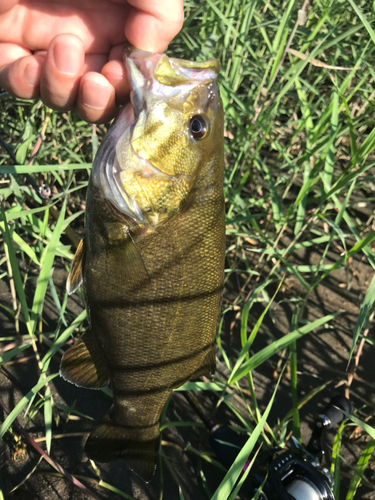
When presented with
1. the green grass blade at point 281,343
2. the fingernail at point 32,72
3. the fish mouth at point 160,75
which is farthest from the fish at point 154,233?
the fingernail at point 32,72

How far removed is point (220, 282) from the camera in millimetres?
1495

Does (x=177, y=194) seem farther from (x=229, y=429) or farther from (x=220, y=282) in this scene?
(x=229, y=429)

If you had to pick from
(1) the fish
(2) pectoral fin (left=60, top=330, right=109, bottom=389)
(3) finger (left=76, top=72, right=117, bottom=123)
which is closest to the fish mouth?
(1) the fish

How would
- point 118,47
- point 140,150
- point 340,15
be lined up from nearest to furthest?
point 140,150 < point 118,47 < point 340,15

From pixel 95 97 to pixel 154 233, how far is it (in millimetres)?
529

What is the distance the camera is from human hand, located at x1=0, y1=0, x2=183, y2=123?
4.50ft

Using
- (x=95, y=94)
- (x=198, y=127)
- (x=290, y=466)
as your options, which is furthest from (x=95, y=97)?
(x=290, y=466)

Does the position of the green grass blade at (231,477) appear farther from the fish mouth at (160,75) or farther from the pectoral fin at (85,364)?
the fish mouth at (160,75)

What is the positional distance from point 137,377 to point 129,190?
72cm

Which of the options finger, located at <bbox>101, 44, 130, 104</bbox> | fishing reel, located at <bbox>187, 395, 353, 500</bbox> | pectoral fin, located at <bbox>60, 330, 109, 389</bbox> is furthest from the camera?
fishing reel, located at <bbox>187, 395, 353, 500</bbox>

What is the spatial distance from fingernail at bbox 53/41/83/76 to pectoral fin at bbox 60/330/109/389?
3.20 ft

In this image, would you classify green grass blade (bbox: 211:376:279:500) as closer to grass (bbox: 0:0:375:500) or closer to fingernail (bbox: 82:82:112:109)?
grass (bbox: 0:0:375:500)

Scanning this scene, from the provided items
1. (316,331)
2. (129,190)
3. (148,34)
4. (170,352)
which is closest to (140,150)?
(129,190)

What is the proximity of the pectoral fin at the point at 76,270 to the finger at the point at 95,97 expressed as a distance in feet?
1.57
